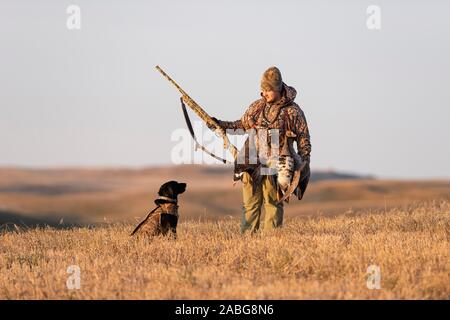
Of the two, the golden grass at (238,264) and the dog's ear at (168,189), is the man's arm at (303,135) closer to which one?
the golden grass at (238,264)

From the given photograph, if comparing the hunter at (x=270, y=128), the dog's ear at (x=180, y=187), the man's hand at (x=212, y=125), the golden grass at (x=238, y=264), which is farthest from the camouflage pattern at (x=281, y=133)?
the golden grass at (x=238, y=264)

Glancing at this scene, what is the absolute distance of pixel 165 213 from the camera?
11312 mm

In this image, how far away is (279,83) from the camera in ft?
37.6

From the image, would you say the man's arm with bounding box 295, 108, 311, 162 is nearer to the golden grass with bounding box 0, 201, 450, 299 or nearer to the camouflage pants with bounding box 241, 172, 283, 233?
the camouflage pants with bounding box 241, 172, 283, 233

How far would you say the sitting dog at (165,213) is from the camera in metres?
11.2

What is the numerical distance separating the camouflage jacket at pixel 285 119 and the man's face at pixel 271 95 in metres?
0.06

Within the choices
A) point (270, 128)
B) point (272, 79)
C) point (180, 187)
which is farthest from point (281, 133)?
point (180, 187)

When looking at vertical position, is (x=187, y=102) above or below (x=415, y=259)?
above

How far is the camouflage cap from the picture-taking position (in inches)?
448

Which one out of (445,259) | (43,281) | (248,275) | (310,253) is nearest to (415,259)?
(445,259)

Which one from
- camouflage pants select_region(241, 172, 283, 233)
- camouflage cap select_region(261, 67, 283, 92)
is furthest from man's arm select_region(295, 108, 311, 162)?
camouflage pants select_region(241, 172, 283, 233)
